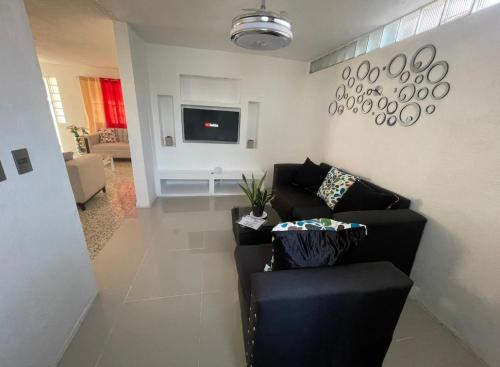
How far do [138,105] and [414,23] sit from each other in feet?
10.2

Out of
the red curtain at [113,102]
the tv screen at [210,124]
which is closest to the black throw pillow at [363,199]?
the tv screen at [210,124]

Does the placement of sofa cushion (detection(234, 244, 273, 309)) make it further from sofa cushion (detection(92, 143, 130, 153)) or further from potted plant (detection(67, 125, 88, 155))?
potted plant (detection(67, 125, 88, 155))

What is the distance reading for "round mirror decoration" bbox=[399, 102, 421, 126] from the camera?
1.79 meters

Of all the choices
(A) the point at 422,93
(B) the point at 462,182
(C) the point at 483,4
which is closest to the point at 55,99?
(A) the point at 422,93

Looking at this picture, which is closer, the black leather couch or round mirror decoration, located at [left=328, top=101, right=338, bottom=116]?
the black leather couch

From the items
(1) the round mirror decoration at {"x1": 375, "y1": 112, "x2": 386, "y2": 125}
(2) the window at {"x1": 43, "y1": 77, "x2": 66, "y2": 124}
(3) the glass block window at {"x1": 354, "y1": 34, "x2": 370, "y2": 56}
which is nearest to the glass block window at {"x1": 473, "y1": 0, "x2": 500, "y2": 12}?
(1) the round mirror decoration at {"x1": 375, "y1": 112, "x2": 386, "y2": 125}

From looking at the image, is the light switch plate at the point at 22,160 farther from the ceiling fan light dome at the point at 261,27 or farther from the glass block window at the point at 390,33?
the glass block window at the point at 390,33

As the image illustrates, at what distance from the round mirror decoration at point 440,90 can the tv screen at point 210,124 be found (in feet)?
8.58

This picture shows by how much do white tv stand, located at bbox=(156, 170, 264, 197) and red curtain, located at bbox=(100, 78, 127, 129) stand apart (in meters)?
3.02

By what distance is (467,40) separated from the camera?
1.43m

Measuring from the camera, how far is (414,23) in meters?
1.85

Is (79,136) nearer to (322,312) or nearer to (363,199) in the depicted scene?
(363,199)

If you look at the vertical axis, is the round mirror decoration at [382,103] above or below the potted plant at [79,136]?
above

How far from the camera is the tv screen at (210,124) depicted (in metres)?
3.48
